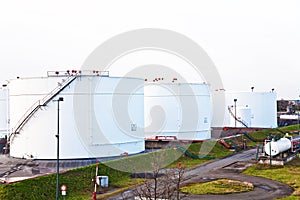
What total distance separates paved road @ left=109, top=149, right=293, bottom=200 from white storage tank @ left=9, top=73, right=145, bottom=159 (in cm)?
787

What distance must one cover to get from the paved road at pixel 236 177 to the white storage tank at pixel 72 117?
7.87 meters

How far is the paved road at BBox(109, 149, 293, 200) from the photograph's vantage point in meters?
20.2

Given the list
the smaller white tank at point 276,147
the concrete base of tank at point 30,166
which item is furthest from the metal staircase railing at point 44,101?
the smaller white tank at point 276,147

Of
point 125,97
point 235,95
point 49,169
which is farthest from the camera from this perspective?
point 235,95

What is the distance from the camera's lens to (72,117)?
102ft

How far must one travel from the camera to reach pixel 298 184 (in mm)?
22484

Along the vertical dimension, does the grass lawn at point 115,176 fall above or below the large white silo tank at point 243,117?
below

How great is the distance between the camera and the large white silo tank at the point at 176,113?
44.5 meters

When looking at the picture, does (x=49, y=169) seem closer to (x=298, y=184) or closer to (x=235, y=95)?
(x=298, y=184)

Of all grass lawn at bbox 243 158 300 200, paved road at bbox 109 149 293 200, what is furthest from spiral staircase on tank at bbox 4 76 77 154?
grass lawn at bbox 243 158 300 200

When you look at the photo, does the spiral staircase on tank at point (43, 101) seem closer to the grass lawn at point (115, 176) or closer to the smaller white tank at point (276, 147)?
the grass lawn at point (115, 176)

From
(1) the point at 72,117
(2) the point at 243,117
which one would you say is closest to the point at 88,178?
(1) the point at 72,117

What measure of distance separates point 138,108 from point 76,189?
14.0 metres

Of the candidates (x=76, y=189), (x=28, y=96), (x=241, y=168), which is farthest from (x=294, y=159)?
(x=28, y=96)
